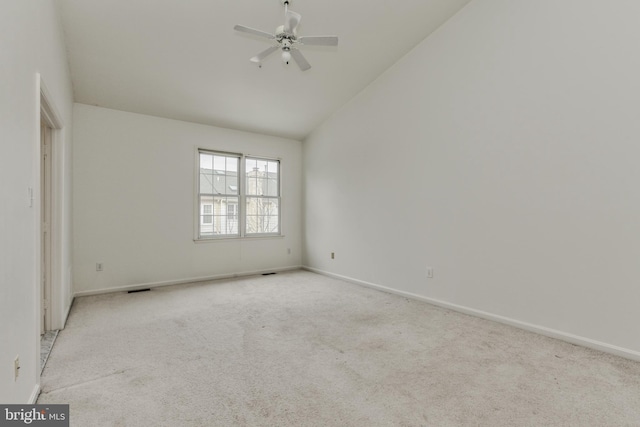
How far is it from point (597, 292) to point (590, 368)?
0.68 m

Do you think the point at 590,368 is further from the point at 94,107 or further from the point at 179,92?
the point at 94,107

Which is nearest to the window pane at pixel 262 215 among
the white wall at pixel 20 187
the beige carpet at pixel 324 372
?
the beige carpet at pixel 324 372

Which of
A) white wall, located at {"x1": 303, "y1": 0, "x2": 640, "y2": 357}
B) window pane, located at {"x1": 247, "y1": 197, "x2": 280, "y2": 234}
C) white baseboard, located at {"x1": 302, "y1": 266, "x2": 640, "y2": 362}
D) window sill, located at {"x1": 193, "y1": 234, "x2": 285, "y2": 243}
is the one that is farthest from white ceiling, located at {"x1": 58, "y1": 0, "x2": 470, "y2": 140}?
white baseboard, located at {"x1": 302, "y1": 266, "x2": 640, "y2": 362}

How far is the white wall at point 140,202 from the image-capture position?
4355mm

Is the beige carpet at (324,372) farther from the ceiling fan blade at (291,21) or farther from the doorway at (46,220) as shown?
the ceiling fan blade at (291,21)

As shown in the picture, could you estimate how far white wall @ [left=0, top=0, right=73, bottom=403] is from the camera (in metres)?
1.44

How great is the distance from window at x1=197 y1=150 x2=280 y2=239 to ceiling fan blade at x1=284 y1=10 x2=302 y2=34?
315 centimetres

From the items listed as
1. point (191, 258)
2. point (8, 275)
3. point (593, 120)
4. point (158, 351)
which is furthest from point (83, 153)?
point (593, 120)

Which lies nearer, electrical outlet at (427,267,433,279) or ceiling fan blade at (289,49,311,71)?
ceiling fan blade at (289,49,311,71)

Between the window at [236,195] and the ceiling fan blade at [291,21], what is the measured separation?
315 centimetres

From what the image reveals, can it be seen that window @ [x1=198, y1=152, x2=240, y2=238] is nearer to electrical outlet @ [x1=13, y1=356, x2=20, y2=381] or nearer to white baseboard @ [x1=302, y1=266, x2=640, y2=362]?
white baseboard @ [x1=302, y1=266, x2=640, y2=362]

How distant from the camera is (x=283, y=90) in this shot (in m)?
4.66

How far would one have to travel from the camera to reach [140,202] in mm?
4734

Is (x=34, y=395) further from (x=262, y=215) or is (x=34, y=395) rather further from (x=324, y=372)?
(x=262, y=215)
